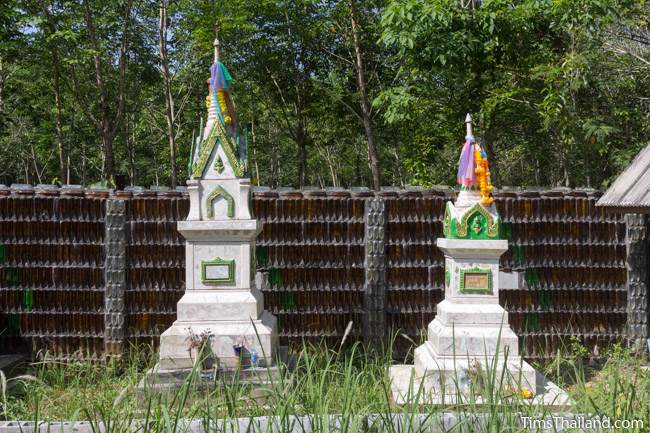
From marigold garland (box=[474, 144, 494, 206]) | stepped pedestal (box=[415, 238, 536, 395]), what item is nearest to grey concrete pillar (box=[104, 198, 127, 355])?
stepped pedestal (box=[415, 238, 536, 395])

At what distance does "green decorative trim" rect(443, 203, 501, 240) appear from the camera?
5.96 meters

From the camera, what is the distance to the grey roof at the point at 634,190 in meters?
6.03

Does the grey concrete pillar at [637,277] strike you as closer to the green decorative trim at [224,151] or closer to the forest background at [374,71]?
the forest background at [374,71]

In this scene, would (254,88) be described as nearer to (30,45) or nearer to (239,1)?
(239,1)

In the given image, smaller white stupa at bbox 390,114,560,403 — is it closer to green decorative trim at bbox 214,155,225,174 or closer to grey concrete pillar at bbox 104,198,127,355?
green decorative trim at bbox 214,155,225,174

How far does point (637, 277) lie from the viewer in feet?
24.6

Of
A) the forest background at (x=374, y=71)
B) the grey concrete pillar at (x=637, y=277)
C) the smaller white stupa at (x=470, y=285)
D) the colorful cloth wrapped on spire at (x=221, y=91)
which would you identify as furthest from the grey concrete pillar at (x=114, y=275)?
the grey concrete pillar at (x=637, y=277)

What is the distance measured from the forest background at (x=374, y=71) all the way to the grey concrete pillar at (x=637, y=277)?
288 centimetres

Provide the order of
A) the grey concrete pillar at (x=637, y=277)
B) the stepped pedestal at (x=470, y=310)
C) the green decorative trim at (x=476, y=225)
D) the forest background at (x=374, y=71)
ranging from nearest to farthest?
1. the stepped pedestal at (x=470, y=310)
2. the green decorative trim at (x=476, y=225)
3. the grey concrete pillar at (x=637, y=277)
4. the forest background at (x=374, y=71)

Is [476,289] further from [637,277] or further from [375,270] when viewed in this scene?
[637,277]

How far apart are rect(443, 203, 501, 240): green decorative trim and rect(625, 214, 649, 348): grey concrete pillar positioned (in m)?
2.75

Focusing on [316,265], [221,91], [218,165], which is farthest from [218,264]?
[221,91]

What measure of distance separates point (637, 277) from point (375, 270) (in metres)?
3.53

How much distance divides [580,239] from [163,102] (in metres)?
20.7
